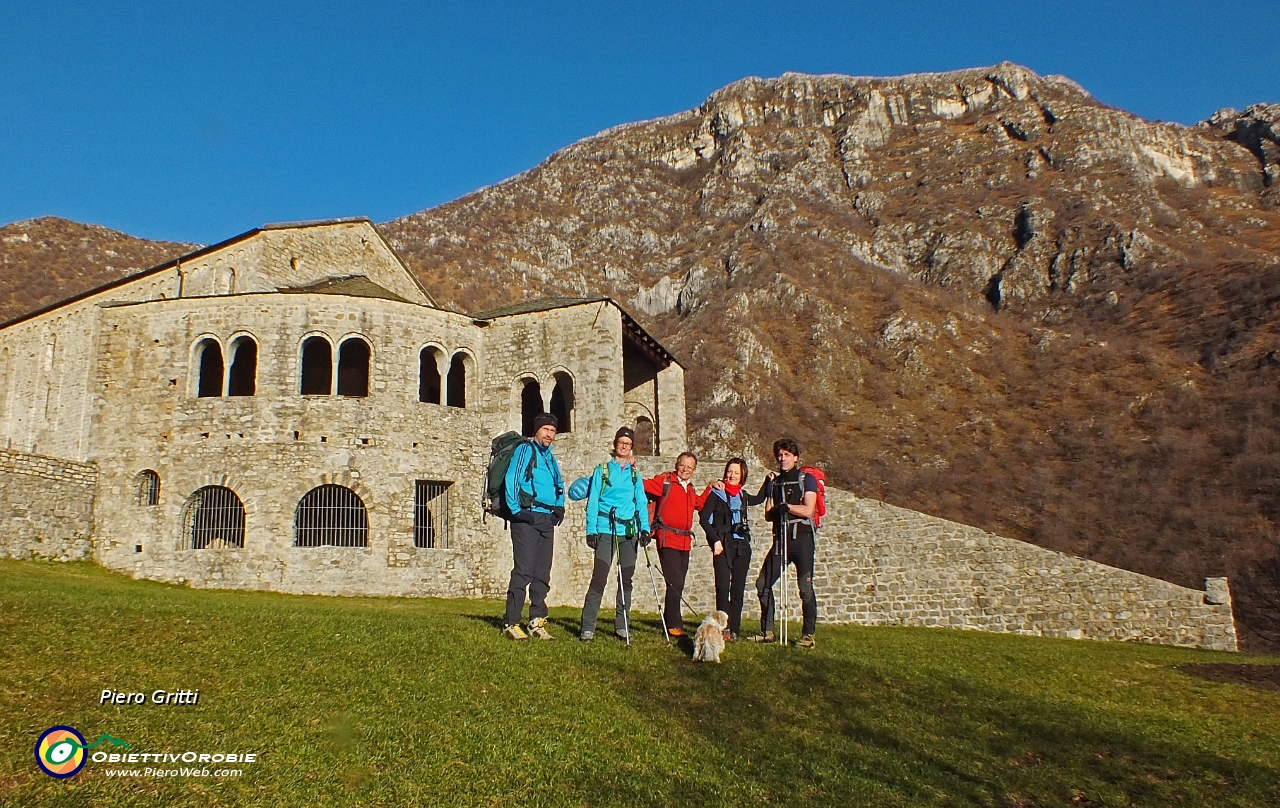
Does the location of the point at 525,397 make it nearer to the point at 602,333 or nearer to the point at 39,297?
the point at 602,333

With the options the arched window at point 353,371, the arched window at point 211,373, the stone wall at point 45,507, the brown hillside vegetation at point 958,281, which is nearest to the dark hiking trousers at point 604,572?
the stone wall at point 45,507

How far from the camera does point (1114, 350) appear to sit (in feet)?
200

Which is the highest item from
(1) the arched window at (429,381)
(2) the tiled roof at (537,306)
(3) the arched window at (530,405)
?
(2) the tiled roof at (537,306)

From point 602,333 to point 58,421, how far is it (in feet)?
47.3

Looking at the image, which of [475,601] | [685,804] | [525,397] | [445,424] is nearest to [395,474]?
[445,424]

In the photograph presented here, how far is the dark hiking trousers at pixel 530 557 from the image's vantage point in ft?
29.4

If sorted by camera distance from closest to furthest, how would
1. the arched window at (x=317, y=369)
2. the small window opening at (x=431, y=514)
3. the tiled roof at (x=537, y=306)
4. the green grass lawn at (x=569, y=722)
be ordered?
the green grass lawn at (x=569, y=722) → the small window opening at (x=431, y=514) → the tiled roof at (x=537, y=306) → the arched window at (x=317, y=369)

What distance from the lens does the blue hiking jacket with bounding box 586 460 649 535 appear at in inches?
366

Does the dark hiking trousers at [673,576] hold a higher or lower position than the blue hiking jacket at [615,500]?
lower

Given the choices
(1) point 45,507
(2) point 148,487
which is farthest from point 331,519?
(1) point 45,507

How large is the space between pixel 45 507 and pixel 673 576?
16711 millimetres

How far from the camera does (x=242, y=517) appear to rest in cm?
1995

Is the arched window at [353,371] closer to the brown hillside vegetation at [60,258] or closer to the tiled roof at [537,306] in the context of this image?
the tiled roof at [537,306]

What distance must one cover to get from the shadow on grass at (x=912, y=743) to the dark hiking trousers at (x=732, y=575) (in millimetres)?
1273
